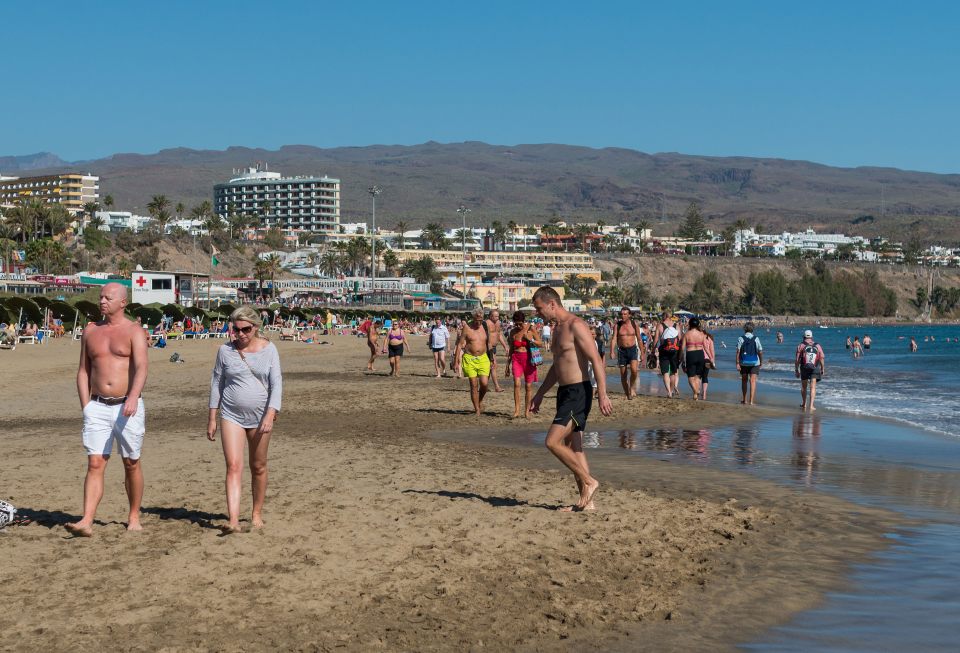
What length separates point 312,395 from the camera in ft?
63.3

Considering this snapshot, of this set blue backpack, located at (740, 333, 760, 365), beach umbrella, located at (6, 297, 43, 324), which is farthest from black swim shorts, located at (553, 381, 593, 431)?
beach umbrella, located at (6, 297, 43, 324)

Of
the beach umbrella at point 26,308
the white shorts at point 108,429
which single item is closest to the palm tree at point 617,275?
the beach umbrella at point 26,308

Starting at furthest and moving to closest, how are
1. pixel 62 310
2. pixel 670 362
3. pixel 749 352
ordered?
pixel 62 310 < pixel 670 362 < pixel 749 352

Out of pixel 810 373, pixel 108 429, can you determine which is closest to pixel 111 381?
pixel 108 429

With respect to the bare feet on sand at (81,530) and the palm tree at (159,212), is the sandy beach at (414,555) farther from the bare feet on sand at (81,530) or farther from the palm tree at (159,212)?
the palm tree at (159,212)

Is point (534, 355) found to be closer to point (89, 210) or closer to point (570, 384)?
point (570, 384)

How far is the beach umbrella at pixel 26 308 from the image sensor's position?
41125 mm

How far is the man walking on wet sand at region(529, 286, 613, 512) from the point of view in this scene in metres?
7.77

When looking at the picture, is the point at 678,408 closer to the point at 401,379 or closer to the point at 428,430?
the point at 428,430

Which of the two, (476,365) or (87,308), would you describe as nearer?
(476,365)

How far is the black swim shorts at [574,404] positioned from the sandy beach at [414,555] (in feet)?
2.28

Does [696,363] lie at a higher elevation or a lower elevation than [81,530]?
higher

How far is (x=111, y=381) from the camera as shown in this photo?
21.6ft

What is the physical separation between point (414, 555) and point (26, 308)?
129ft
